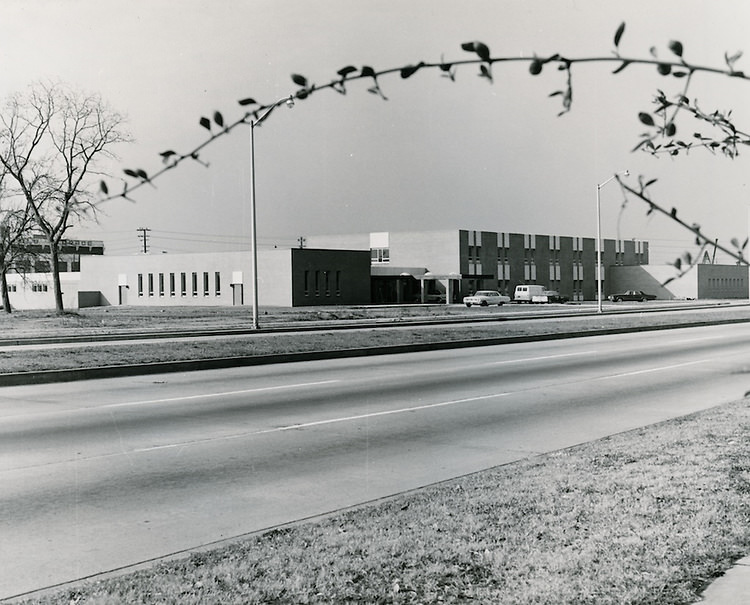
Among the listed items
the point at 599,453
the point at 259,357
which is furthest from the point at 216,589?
the point at 259,357

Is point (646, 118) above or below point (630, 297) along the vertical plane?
above

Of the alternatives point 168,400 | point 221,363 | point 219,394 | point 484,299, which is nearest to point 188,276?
point 484,299

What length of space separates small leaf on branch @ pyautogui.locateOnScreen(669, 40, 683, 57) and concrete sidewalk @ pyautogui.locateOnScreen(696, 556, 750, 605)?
11.5 ft

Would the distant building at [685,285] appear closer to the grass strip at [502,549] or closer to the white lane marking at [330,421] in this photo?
the white lane marking at [330,421]

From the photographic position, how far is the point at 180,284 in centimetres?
7894

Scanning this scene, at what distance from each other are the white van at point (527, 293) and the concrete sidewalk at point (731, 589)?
7779cm

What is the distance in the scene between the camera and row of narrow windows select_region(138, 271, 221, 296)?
76.4m

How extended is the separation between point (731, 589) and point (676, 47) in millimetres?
3741

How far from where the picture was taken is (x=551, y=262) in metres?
97.2

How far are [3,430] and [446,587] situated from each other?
8.74 metres

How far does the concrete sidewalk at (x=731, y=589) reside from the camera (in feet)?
15.0

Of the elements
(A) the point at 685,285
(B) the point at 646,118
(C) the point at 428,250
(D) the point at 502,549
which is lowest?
(D) the point at 502,549

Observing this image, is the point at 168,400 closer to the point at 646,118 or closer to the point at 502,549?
the point at 502,549

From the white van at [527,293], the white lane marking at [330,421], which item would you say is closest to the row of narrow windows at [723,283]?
the white van at [527,293]
